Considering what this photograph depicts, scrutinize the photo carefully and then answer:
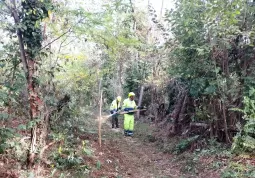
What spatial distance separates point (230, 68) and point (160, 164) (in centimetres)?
357

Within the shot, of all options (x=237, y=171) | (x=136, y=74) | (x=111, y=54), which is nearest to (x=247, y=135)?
(x=237, y=171)

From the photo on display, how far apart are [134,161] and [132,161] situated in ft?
0.24

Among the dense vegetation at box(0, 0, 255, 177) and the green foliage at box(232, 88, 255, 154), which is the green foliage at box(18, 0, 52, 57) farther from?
the green foliage at box(232, 88, 255, 154)

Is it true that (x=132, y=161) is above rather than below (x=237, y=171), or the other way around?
below

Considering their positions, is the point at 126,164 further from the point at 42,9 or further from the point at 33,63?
the point at 42,9

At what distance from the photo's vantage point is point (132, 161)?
8.27m

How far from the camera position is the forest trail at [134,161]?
23.0ft

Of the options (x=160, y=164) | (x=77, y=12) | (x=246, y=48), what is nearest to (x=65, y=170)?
(x=160, y=164)

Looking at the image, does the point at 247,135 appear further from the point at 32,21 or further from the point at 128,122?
the point at 128,122

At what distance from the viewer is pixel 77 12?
20.4 ft

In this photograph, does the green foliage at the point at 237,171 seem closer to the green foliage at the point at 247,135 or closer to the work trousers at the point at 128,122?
the green foliage at the point at 247,135

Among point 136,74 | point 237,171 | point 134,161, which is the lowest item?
point 134,161

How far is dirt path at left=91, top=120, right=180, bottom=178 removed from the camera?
7041 mm

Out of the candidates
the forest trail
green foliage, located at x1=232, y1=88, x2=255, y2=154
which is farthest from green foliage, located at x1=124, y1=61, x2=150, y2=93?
green foliage, located at x1=232, y1=88, x2=255, y2=154
